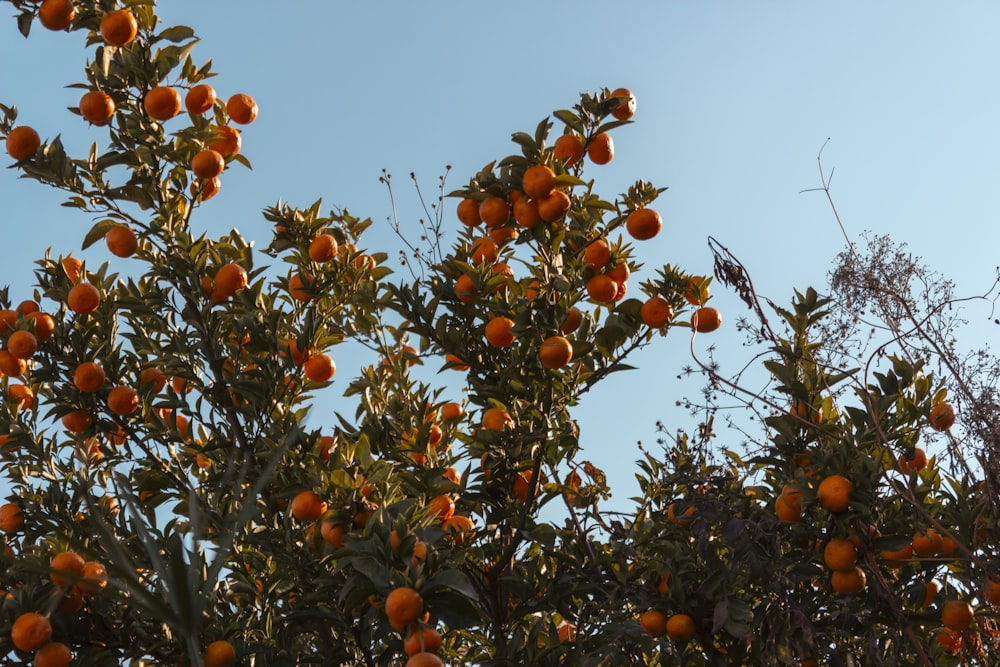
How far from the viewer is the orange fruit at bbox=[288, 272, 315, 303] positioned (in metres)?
3.29

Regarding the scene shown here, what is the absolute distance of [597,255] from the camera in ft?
10.2

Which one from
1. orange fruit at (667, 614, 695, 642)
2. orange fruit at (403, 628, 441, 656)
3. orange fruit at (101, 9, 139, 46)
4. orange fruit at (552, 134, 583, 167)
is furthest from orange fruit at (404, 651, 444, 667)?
orange fruit at (101, 9, 139, 46)

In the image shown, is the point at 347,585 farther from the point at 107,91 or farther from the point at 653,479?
the point at 107,91

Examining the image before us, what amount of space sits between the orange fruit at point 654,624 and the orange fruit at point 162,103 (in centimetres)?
228

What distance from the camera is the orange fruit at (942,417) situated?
8.96 feet

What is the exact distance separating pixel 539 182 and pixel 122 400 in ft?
5.39

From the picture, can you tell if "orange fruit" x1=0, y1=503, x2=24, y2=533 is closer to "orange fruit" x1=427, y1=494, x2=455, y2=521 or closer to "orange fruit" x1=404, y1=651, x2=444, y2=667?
"orange fruit" x1=427, y1=494, x2=455, y2=521

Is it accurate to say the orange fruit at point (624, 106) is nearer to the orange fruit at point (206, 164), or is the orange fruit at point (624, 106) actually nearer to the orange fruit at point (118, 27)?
the orange fruit at point (206, 164)

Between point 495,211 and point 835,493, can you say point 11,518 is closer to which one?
point 495,211

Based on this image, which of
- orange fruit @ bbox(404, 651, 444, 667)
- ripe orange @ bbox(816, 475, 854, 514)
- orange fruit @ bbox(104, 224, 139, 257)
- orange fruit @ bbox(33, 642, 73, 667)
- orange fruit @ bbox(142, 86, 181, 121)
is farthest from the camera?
orange fruit @ bbox(104, 224, 139, 257)

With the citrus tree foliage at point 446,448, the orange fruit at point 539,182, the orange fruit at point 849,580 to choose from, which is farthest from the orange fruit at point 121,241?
the orange fruit at point 849,580

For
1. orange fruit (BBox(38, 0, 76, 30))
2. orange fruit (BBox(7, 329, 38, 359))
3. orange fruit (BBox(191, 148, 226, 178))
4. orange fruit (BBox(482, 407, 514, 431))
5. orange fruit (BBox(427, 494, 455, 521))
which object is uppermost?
orange fruit (BBox(38, 0, 76, 30))

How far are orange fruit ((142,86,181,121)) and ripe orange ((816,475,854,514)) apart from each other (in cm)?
242

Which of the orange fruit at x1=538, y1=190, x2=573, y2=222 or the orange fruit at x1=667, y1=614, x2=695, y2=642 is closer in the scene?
the orange fruit at x1=667, y1=614, x2=695, y2=642
